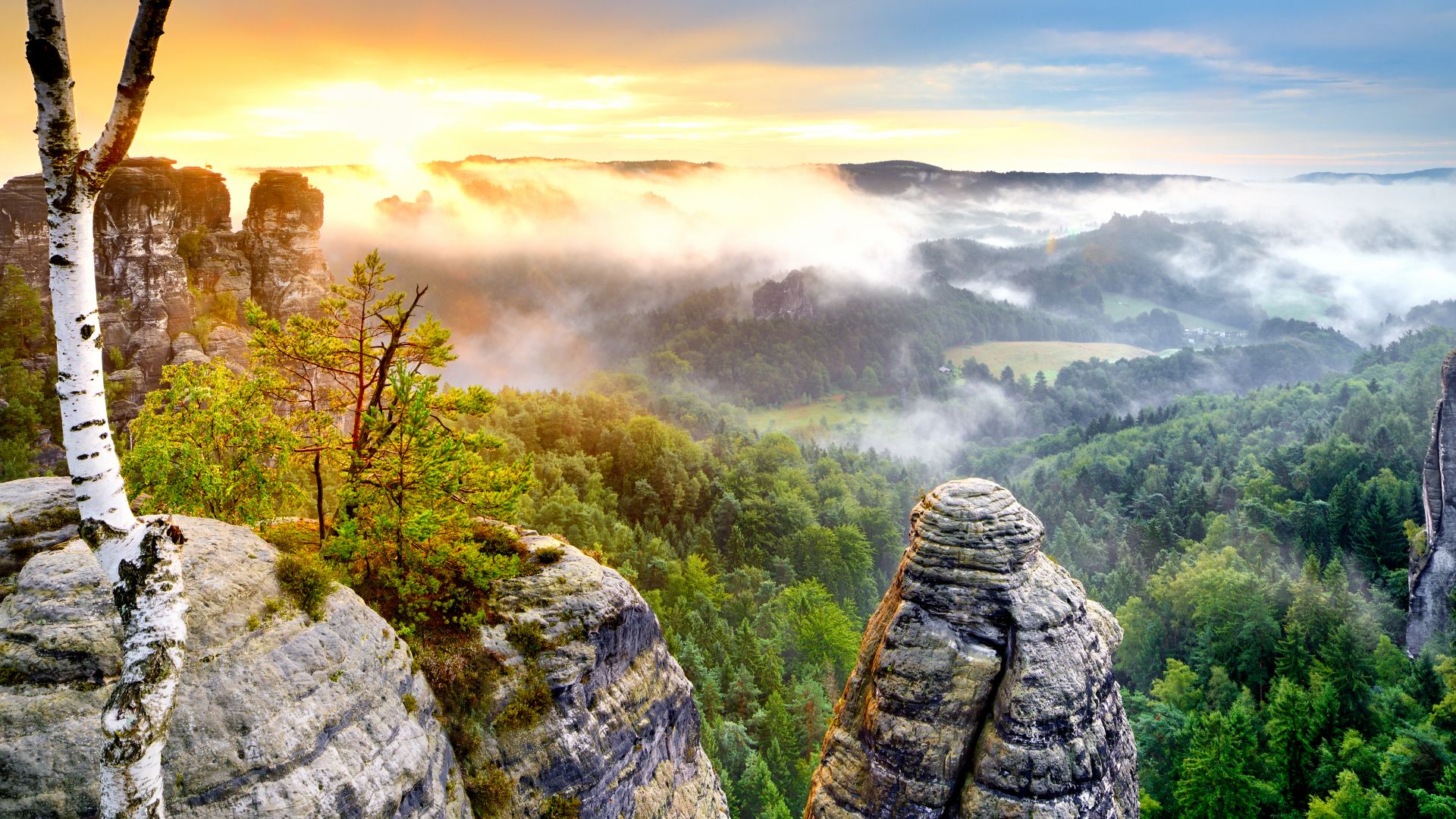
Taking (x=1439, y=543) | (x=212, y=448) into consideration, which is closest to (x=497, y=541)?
(x=212, y=448)

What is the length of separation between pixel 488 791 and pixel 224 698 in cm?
667

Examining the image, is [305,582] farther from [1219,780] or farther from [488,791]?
[1219,780]

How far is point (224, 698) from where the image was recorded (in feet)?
44.5

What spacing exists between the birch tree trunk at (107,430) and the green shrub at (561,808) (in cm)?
1003

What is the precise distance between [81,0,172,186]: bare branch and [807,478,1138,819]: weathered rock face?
15.0 meters

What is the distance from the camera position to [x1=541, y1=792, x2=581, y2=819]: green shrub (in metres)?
19.0

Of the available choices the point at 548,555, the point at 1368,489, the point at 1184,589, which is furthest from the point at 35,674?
the point at 1368,489

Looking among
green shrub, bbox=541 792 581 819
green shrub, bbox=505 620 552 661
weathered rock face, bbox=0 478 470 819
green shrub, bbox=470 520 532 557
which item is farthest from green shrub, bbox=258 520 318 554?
green shrub, bbox=541 792 581 819

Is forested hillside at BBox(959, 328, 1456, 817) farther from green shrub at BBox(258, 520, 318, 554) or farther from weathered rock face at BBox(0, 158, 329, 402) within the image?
weathered rock face at BBox(0, 158, 329, 402)

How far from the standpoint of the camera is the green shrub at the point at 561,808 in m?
19.0

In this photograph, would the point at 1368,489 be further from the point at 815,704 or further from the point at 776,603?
the point at 815,704

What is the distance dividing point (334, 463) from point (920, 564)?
13.9 meters

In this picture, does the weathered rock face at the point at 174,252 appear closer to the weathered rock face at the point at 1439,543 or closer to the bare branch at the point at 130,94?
the bare branch at the point at 130,94

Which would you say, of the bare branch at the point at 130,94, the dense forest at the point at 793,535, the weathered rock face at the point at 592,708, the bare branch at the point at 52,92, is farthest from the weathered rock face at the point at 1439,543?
the bare branch at the point at 52,92
